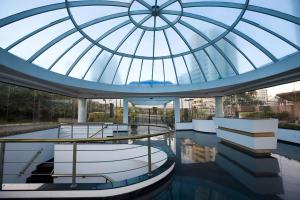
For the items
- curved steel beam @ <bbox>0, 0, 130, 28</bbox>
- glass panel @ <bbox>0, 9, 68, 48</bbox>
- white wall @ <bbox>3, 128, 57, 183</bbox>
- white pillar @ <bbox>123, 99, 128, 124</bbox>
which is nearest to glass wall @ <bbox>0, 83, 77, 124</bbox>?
white wall @ <bbox>3, 128, 57, 183</bbox>

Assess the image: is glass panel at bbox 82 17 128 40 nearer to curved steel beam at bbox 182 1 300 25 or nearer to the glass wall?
curved steel beam at bbox 182 1 300 25

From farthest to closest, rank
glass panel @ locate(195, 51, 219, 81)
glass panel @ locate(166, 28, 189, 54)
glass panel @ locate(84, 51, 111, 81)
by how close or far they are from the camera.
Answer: glass panel @ locate(195, 51, 219, 81)
glass panel @ locate(84, 51, 111, 81)
glass panel @ locate(166, 28, 189, 54)

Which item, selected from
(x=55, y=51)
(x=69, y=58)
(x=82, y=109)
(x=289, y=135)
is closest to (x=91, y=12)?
(x=55, y=51)

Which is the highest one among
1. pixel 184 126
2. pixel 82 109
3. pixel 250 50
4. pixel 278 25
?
pixel 278 25

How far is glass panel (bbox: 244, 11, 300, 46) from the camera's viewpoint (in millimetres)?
7180

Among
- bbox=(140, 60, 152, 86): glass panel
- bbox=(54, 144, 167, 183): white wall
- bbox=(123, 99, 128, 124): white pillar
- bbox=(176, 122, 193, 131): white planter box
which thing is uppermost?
bbox=(140, 60, 152, 86): glass panel

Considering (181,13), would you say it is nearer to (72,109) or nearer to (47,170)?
(47,170)

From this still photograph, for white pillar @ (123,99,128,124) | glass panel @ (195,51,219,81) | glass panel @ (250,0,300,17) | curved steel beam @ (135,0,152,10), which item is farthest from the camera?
white pillar @ (123,99,128,124)

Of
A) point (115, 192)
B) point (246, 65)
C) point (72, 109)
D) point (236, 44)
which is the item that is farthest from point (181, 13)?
point (72, 109)

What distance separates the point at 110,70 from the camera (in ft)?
Result: 43.3

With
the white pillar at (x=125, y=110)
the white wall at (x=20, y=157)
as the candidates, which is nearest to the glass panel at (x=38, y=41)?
the white wall at (x=20, y=157)

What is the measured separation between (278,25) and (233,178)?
6606 mm

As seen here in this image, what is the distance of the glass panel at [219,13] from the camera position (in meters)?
7.54

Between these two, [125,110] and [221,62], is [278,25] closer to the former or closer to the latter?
[221,62]
